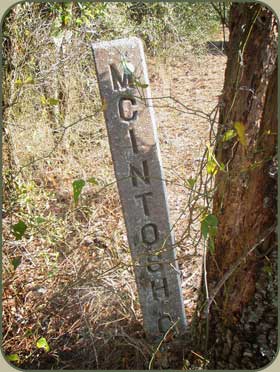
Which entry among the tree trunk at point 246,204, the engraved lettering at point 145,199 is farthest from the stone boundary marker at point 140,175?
the tree trunk at point 246,204

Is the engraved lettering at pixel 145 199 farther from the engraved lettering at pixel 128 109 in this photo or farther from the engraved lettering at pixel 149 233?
the engraved lettering at pixel 128 109

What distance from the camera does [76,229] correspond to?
315 cm

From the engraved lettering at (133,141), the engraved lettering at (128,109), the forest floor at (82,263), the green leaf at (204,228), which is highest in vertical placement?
the engraved lettering at (128,109)

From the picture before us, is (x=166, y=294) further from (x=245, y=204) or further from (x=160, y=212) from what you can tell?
(x=245, y=204)

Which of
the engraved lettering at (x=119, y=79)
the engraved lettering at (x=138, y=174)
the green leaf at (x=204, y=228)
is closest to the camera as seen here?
the green leaf at (x=204, y=228)

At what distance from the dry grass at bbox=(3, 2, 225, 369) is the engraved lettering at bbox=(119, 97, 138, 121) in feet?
0.45

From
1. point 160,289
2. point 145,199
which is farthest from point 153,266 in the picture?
point 145,199

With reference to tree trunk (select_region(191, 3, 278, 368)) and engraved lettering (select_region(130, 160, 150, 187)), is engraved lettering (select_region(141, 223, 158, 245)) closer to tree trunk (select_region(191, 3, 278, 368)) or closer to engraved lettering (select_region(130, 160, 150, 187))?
engraved lettering (select_region(130, 160, 150, 187))

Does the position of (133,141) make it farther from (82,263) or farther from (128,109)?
(82,263)

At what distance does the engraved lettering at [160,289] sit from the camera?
7.39 ft

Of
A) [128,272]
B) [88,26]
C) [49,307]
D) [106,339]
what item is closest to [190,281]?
[128,272]

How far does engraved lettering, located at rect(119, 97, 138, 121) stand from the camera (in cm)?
201

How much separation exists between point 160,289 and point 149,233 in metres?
0.31

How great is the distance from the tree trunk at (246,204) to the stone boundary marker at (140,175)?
0.24 meters
